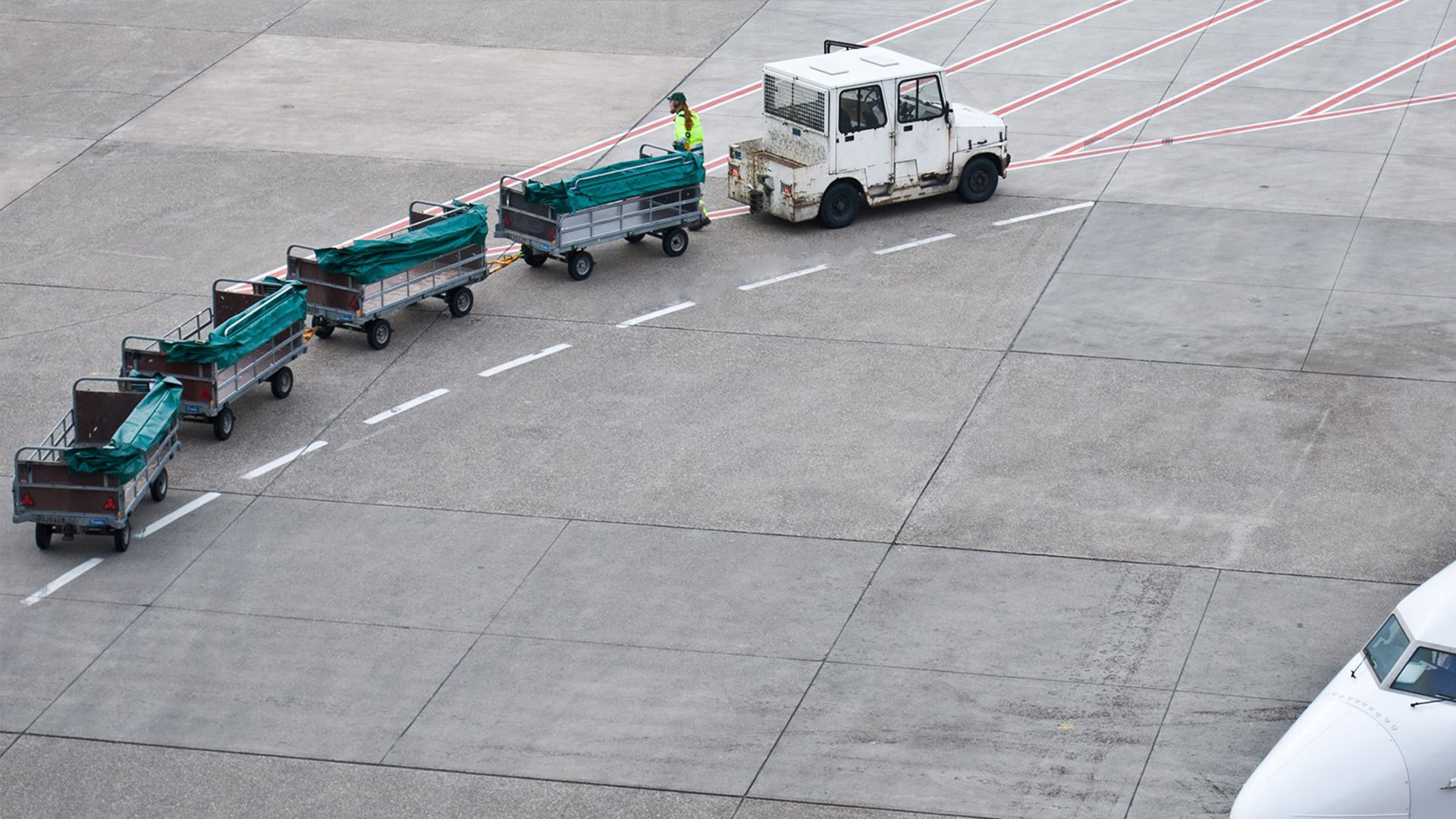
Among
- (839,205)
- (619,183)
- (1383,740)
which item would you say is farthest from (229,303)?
(1383,740)

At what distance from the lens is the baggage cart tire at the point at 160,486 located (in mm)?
20734

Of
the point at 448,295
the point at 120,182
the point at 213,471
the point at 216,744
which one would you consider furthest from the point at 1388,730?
the point at 120,182

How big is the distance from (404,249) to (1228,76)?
17783 millimetres

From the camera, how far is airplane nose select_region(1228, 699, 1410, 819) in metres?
13.8

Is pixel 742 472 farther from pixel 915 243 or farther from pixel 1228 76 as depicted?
pixel 1228 76

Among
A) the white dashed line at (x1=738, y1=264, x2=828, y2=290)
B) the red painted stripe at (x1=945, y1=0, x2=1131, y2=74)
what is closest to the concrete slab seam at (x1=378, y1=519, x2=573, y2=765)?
the white dashed line at (x1=738, y1=264, x2=828, y2=290)

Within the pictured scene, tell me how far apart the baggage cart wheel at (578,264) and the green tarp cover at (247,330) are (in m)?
4.25

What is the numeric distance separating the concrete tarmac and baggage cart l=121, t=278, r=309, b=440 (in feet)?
1.27

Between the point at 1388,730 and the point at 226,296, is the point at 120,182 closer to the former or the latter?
the point at 226,296

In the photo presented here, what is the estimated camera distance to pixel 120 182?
3083cm

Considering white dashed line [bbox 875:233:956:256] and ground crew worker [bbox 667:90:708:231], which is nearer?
white dashed line [bbox 875:233:956:256]

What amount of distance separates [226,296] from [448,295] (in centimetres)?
321

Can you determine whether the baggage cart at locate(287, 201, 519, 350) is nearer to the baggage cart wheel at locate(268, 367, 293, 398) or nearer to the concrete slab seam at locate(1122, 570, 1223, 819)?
the baggage cart wheel at locate(268, 367, 293, 398)

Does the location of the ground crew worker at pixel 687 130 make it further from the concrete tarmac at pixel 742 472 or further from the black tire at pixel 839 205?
the black tire at pixel 839 205
